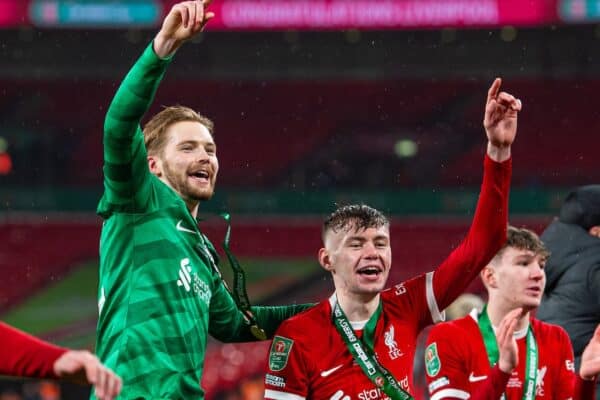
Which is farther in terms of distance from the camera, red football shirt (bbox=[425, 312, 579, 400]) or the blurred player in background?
the blurred player in background

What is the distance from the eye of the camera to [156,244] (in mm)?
3184

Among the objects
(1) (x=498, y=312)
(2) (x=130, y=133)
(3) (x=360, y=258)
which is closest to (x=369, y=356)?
(3) (x=360, y=258)

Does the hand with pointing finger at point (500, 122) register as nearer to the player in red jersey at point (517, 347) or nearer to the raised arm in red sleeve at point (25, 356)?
the player in red jersey at point (517, 347)

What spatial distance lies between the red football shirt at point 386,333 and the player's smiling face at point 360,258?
0.44ft

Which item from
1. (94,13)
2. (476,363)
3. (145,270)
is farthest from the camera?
(94,13)

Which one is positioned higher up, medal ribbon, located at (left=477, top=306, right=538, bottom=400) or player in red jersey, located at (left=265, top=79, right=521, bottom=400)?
player in red jersey, located at (left=265, top=79, right=521, bottom=400)

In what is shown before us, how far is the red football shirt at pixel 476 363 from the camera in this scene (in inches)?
156

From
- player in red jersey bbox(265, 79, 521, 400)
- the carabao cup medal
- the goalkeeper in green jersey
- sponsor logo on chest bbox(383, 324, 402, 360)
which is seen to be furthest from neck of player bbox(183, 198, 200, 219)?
sponsor logo on chest bbox(383, 324, 402, 360)

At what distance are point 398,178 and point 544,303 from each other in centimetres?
1276

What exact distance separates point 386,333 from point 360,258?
269mm

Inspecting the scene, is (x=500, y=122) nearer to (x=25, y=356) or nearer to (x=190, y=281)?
(x=190, y=281)

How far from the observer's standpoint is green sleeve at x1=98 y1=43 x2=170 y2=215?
300 centimetres

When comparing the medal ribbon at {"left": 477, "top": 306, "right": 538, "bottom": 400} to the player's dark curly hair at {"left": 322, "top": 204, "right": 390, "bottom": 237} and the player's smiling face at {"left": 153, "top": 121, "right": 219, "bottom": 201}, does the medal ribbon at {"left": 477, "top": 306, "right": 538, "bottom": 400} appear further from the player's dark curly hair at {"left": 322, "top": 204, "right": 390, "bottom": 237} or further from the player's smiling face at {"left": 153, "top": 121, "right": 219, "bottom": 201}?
the player's smiling face at {"left": 153, "top": 121, "right": 219, "bottom": 201}

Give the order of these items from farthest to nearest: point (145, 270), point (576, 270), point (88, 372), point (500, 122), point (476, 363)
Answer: point (576, 270) → point (476, 363) → point (500, 122) → point (145, 270) → point (88, 372)
